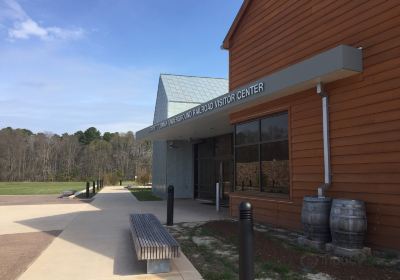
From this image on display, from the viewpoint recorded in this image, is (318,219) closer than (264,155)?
Yes

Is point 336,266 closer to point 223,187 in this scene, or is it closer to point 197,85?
point 223,187

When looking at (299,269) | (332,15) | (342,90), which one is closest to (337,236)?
(299,269)

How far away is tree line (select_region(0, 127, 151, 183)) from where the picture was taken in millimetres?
73750

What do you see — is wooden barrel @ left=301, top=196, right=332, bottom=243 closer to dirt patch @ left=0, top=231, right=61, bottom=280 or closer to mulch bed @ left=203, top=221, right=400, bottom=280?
mulch bed @ left=203, top=221, right=400, bottom=280

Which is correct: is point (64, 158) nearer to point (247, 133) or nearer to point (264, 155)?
point (247, 133)

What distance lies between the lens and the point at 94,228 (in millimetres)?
10289

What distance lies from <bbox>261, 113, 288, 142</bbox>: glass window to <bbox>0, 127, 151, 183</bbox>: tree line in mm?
60640

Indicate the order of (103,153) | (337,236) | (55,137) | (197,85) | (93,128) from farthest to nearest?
(93,128), (55,137), (103,153), (197,85), (337,236)

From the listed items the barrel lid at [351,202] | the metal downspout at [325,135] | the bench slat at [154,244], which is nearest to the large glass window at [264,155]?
the metal downspout at [325,135]

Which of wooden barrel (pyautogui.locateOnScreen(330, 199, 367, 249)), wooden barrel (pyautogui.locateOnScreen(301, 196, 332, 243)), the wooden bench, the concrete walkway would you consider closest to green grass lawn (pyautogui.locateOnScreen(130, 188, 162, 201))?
the concrete walkway

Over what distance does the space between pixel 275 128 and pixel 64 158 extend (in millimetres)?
74426

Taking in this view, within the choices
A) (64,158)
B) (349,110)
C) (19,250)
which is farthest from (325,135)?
(64,158)

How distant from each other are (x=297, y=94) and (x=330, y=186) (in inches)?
92.9

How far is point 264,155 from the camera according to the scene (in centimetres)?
1103
